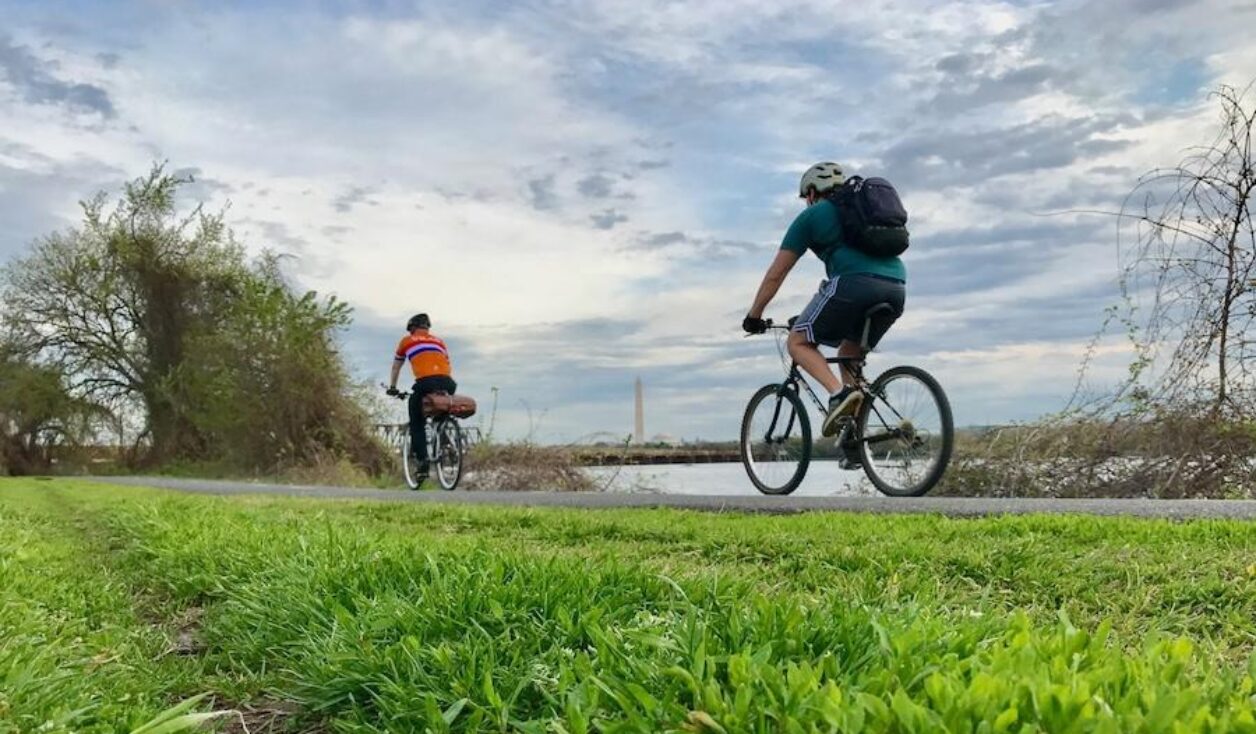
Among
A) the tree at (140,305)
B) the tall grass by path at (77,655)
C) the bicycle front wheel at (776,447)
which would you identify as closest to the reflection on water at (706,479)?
the bicycle front wheel at (776,447)

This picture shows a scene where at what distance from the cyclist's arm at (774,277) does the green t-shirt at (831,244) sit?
3.3 inches

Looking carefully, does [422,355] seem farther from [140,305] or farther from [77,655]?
[140,305]

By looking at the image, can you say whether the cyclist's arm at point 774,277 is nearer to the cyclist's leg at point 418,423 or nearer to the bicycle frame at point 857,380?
the bicycle frame at point 857,380

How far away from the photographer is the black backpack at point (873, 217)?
7.99m

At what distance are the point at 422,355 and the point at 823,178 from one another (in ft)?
26.9

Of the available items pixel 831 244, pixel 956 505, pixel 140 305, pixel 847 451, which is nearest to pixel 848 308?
pixel 831 244

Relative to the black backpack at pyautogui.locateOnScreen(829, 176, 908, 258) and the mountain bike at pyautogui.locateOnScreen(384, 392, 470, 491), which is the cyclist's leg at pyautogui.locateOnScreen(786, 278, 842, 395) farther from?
the mountain bike at pyautogui.locateOnScreen(384, 392, 470, 491)

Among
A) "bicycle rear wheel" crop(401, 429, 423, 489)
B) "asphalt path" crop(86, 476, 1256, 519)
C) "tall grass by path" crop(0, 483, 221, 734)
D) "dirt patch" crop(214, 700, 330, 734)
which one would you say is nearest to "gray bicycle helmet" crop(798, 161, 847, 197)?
"asphalt path" crop(86, 476, 1256, 519)

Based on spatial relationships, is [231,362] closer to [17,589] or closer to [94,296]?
[94,296]

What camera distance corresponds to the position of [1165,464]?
9.25 m

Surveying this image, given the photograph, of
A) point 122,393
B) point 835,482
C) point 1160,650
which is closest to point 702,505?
point 835,482

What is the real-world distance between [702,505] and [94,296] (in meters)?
32.1

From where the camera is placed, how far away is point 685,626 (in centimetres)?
245

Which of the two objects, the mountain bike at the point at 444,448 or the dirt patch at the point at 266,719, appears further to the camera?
the mountain bike at the point at 444,448
